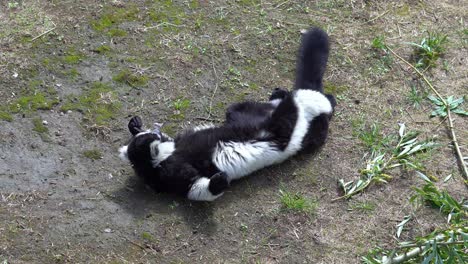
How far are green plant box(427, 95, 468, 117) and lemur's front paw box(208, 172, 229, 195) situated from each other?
243cm

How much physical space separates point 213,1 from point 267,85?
1.38 meters

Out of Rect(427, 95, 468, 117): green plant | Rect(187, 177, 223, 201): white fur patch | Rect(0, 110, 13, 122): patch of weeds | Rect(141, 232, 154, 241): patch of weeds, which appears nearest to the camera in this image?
Rect(141, 232, 154, 241): patch of weeds

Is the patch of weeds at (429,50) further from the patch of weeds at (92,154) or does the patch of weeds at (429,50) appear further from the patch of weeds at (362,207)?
the patch of weeds at (92,154)

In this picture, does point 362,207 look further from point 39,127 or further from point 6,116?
point 6,116

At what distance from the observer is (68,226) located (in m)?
5.22

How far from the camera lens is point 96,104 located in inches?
243

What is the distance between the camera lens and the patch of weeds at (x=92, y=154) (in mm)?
5758

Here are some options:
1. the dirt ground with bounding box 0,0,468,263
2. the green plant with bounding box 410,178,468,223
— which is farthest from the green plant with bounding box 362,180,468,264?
the dirt ground with bounding box 0,0,468,263

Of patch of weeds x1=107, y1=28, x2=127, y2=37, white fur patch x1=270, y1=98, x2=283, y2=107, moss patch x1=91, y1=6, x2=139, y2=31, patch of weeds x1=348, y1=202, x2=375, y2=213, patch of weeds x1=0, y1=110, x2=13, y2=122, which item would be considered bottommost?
patch of weeds x1=348, y1=202, x2=375, y2=213

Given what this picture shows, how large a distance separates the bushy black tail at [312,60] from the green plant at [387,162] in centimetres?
88

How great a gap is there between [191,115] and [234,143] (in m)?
0.67

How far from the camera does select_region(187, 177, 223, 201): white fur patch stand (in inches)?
214

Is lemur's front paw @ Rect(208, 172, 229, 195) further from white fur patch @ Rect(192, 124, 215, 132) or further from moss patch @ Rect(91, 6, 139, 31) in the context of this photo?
moss patch @ Rect(91, 6, 139, 31)

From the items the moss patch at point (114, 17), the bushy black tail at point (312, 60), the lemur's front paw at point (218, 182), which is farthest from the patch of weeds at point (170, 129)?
the moss patch at point (114, 17)
